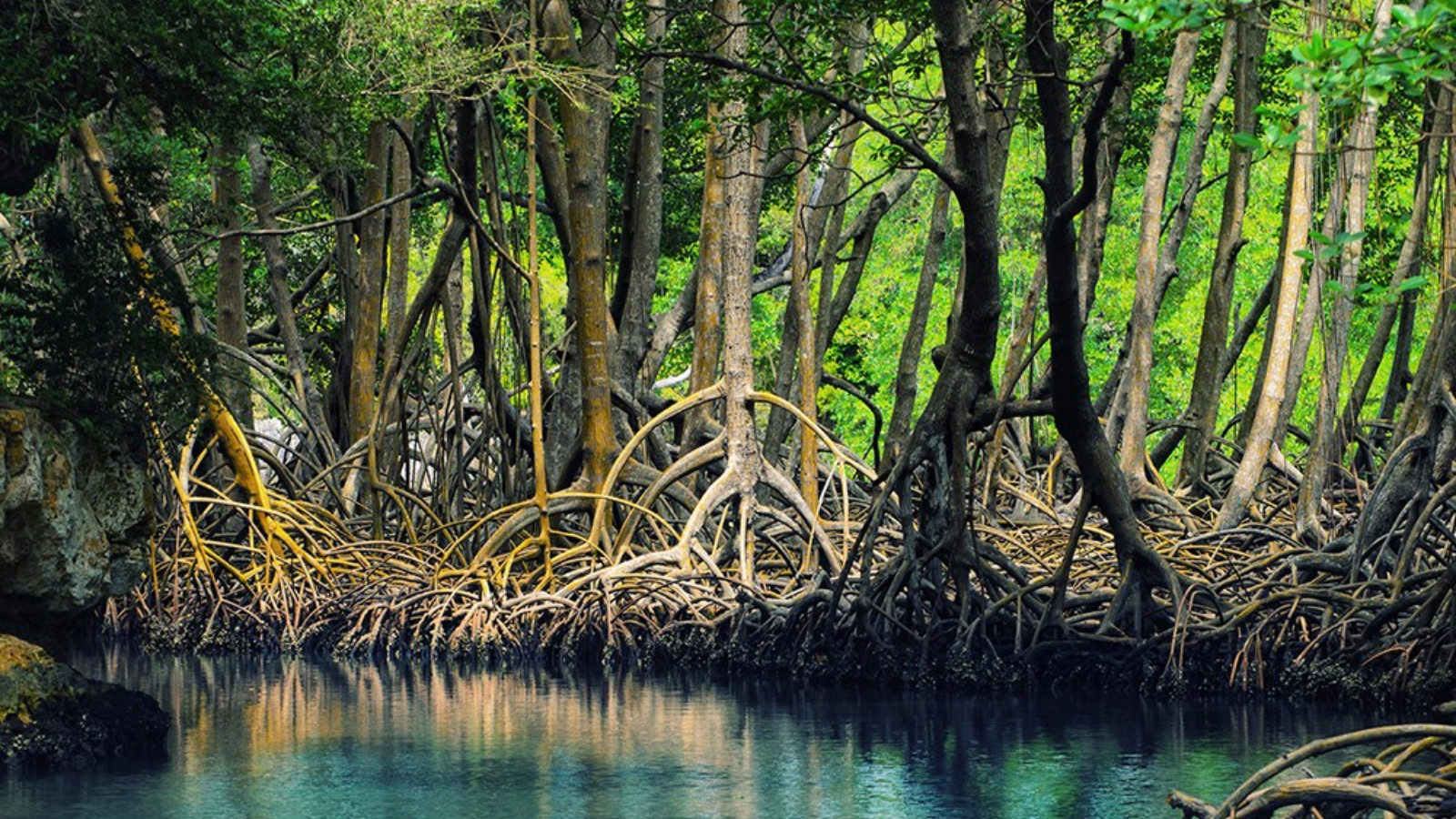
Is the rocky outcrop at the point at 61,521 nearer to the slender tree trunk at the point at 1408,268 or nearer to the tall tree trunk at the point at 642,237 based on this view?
the tall tree trunk at the point at 642,237

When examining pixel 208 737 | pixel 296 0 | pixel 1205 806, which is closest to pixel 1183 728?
pixel 1205 806

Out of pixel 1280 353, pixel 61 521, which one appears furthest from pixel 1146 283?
pixel 61 521

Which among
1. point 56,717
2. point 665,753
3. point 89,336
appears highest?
point 89,336

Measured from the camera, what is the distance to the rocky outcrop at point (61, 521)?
9.79 m

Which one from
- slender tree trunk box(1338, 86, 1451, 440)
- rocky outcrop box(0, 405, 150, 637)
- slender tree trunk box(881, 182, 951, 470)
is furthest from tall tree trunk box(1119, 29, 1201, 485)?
rocky outcrop box(0, 405, 150, 637)

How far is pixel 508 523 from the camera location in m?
14.6

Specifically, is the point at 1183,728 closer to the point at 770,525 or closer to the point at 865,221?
the point at 770,525

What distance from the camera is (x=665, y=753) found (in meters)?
9.98

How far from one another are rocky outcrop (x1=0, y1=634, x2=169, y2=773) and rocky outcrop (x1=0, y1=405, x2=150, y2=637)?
54 cm

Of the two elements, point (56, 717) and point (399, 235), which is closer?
point (56, 717)

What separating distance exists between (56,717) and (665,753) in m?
2.77

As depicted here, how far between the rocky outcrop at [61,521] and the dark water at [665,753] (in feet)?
2.99

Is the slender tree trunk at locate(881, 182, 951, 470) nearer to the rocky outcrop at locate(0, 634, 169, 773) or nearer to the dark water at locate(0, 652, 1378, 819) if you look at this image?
the dark water at locate(0, 652, 1378, 819)

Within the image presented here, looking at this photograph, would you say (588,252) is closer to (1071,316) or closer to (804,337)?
(804,337)
